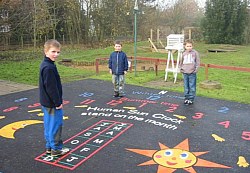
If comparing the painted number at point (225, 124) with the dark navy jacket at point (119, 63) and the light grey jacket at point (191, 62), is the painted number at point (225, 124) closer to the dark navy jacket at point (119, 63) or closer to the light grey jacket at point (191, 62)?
the light grey jacket at point (191, 62)

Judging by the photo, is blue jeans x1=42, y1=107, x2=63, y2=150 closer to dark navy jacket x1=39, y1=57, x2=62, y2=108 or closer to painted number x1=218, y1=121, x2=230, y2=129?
dark navy jacket x1=39, y1=57, x2=62, y2=108

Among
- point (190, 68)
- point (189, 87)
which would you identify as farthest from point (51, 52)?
point (189, 87)

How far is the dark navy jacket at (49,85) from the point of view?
3561 millimetres

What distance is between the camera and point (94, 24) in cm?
2406

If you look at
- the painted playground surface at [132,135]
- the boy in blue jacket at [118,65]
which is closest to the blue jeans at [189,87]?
the painted playground surface at [132,135]

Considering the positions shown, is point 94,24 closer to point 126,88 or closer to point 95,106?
point 126,88

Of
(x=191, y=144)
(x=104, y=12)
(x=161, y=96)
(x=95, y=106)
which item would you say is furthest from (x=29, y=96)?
(x=104, y=12)

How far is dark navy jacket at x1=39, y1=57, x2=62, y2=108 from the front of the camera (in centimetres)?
356

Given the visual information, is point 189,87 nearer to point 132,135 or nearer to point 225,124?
point 225,124

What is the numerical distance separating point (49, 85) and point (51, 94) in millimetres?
117

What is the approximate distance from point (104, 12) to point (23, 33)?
22.1 feet

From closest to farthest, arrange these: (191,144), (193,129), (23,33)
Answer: (191,144) < (193,129) < (23,33)

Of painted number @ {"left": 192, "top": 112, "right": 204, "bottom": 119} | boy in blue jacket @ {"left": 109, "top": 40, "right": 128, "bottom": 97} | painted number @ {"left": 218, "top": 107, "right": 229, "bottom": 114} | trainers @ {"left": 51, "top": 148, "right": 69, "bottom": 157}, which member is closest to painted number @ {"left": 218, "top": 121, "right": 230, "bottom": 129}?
painted number @ {"left": 192, "top": 112, "right": 204, "bottom": 119}

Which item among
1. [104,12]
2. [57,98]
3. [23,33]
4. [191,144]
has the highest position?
[104,12]
